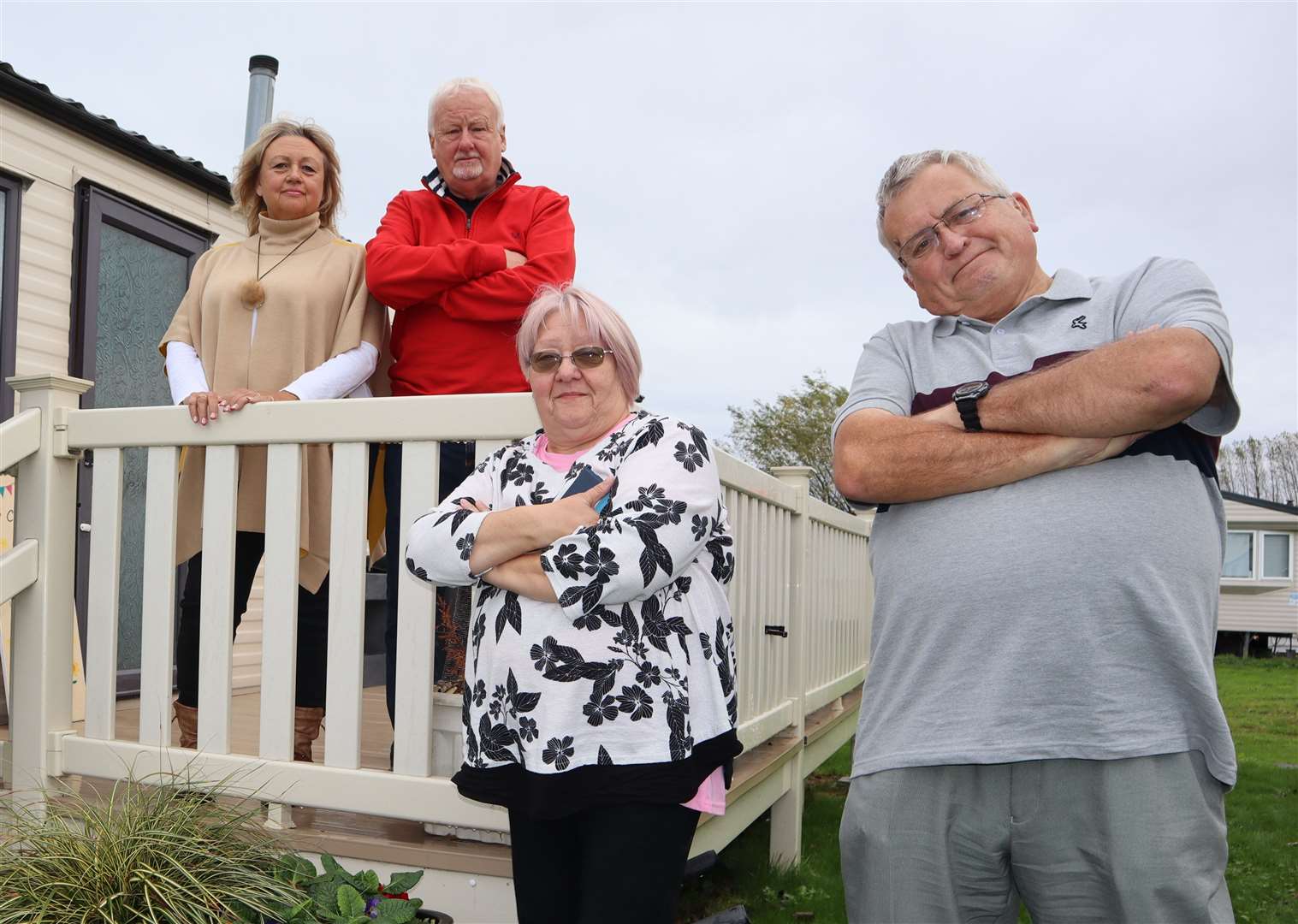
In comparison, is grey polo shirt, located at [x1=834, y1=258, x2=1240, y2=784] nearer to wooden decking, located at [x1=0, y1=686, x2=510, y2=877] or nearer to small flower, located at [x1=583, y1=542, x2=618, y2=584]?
small flower, located at [x1=583, y1=542, x2=618, y2=584]

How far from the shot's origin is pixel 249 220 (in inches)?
114

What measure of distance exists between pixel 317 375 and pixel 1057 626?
1.84 meters

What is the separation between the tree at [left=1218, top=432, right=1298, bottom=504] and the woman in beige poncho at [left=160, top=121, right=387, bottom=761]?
38.6 metres

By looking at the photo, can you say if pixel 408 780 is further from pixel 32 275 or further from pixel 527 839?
pixel 32 275

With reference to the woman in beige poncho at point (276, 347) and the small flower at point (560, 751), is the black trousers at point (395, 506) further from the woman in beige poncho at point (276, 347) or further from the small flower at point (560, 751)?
the small flower at point (560, 751)

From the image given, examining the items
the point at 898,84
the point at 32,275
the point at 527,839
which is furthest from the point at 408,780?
the point at 898,84

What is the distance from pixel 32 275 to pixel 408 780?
364 centimetres

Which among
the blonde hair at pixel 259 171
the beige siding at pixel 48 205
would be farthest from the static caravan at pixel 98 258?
the blonde hair at pixel 259 171

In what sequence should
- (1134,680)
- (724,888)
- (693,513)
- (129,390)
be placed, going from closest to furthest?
(1134,680), (693,513), (724,888), (129,390)

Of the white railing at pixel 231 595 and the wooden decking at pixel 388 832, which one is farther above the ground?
the white railing at pixel 231 595

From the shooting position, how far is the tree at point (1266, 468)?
35656 millimetres

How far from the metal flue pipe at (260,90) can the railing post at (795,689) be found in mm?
4311

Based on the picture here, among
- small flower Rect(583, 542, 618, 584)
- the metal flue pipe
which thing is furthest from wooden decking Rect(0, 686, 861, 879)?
the metal flue pipe

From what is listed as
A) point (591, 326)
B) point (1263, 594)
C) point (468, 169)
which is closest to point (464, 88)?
point (468, 169)
